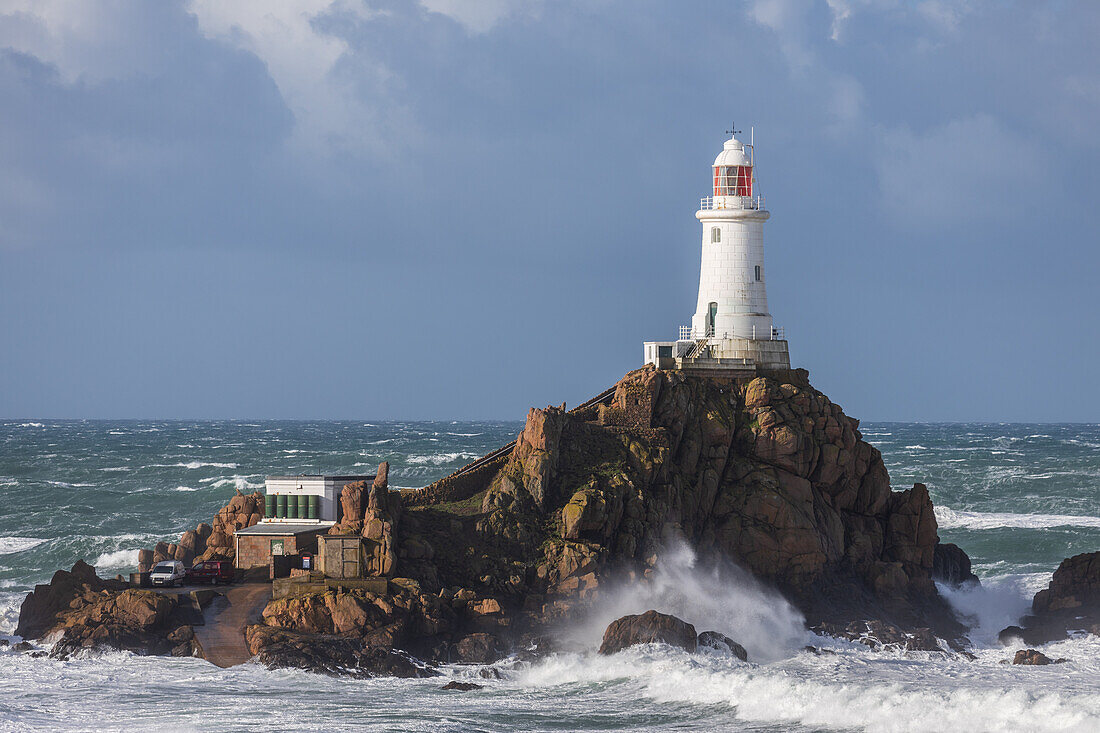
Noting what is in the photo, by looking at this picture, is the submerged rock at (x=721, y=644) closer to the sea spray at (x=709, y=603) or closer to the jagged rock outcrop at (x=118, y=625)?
the sea spray at (x=709, y=603)

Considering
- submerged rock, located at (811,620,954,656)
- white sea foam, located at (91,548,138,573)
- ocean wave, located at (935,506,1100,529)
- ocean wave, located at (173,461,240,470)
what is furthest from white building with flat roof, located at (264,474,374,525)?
ocean wave, located at (173,461,240,470)

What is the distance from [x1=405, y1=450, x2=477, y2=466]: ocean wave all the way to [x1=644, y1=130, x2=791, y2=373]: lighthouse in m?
62.3

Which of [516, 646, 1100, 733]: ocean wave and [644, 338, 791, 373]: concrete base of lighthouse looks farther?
[644, 338, 791, 373]: concrete base of lighthouse

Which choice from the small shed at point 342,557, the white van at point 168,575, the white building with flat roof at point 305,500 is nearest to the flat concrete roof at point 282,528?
the white building with flat roof at point 305,500

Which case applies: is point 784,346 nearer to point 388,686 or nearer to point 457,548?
point 457,548

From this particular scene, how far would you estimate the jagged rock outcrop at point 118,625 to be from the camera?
4031 centimetres

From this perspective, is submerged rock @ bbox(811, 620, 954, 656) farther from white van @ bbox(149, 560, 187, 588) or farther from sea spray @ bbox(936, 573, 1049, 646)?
white van @ bbox(149, 560, 187, 588)

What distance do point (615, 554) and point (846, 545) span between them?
10.1 meters

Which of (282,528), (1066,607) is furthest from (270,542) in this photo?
(1066,607)

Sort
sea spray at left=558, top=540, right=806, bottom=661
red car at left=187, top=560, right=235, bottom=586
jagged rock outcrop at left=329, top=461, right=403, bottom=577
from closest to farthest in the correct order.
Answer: jagged rock outcrop at left=329, top=461, right=403, bottom=577
sea spray at left=558, top=540, right=806, bottom=661
red car at left=187, top=560, right=235, bottom=586

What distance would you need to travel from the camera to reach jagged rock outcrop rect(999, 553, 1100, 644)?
4856cm

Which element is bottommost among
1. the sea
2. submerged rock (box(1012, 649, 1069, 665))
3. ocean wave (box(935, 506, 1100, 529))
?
submerged rock (box(1012, 649, 1069, 665))

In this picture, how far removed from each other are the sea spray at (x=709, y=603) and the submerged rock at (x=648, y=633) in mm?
1806

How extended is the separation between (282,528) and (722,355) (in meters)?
18.5
